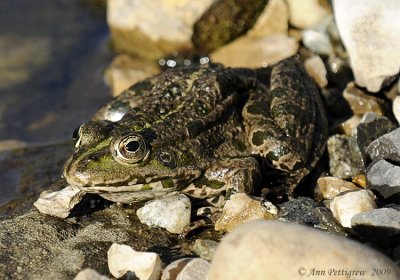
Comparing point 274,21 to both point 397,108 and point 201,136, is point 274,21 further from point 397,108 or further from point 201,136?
point 201,136

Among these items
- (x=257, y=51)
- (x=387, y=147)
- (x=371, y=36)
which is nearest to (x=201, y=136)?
(x=387, y=147)

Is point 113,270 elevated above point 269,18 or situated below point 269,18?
below

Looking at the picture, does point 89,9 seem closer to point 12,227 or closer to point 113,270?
point 12,227

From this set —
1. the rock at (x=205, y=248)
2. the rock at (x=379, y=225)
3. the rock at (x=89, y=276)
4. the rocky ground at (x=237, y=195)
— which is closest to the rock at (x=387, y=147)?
the rocky ground at (x=237, y=195)

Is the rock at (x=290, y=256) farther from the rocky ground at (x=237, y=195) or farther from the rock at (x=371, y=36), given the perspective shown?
the rock at (x=371, y=36)

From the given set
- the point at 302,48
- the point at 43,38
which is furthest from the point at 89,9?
the point at 302,48

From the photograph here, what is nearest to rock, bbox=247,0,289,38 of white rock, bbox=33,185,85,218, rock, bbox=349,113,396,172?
rock, bbox=349,113,396,172
